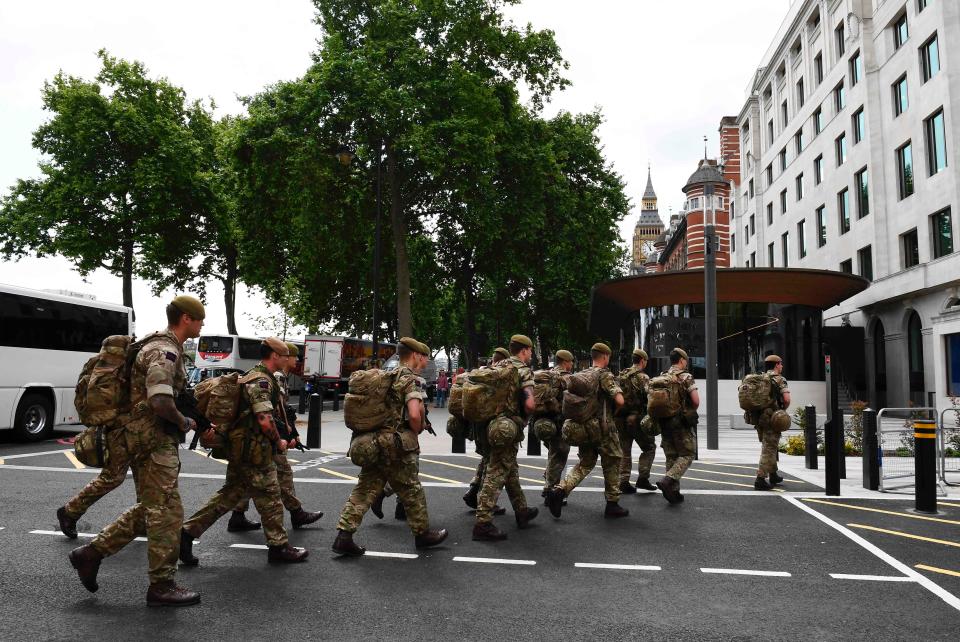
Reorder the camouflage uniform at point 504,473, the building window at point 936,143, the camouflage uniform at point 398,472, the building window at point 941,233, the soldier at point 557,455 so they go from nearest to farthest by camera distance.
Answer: the camouflage uniform at point 398,472 < the camouflage uniform at point 504,473 < the soldier at point 557,455 < the building window at point 936,143 < the building window at point 941,233

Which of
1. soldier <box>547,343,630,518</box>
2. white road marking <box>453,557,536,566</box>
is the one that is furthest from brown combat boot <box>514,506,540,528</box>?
white road marking <box>453,557,536,566</box>

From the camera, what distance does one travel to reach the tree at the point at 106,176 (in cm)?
2906

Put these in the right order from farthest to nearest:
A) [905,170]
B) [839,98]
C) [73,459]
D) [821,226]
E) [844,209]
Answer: [821,226]
[839,98]
[844,209]
[905,170]
[73,459]

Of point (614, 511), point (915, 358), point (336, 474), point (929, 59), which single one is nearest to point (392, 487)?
point (614, 511)

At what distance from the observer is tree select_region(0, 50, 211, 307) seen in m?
29.1

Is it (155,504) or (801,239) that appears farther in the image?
(801,239)

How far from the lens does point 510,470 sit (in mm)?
6477

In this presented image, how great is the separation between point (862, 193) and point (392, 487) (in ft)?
92.0

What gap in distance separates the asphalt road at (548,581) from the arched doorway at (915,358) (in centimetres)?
1958

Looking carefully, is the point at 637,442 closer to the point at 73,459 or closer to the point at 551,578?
the point at 551,578

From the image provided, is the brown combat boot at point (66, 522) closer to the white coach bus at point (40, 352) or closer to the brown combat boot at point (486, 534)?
the brown combat boot at point (486, 534)

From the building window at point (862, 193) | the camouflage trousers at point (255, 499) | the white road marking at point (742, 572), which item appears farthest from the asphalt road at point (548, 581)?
the building window at point (862, 193)

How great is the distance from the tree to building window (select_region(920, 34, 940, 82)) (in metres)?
27.0

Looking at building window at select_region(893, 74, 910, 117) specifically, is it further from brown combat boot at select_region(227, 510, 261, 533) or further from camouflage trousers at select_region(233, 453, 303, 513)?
brown combat boot at select_region(227, 510, 261, 533)
